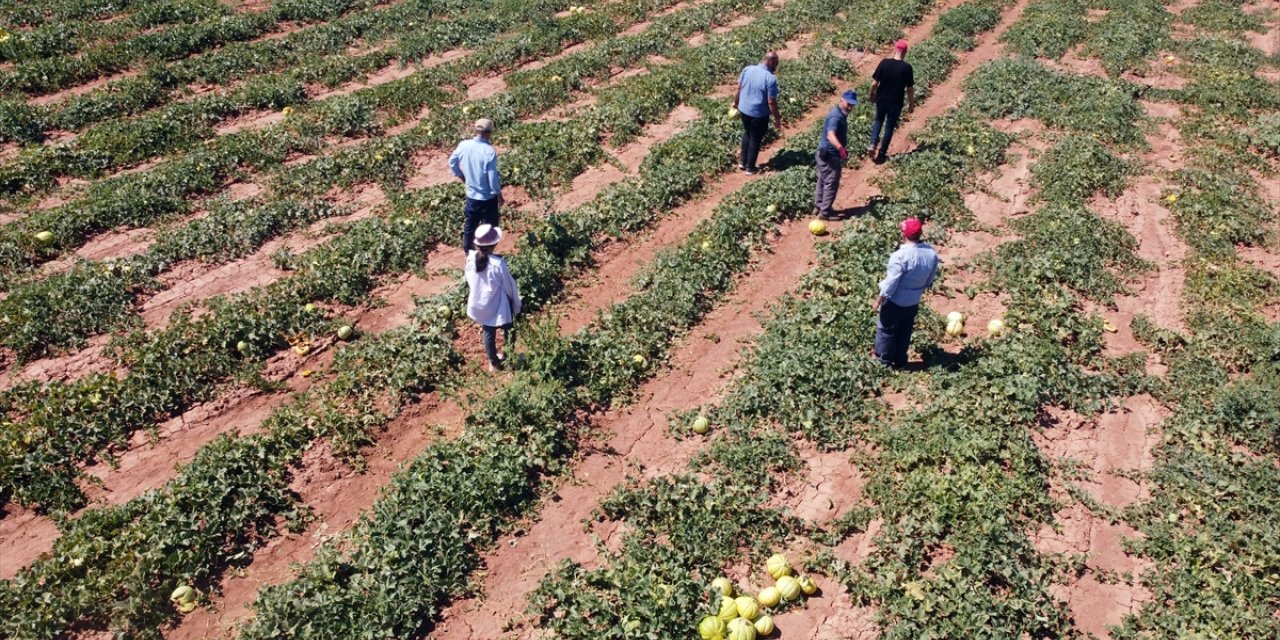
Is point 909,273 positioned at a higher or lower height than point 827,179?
higher

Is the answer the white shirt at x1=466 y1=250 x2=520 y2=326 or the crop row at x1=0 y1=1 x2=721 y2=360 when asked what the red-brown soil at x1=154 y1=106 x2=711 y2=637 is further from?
the crop row at x1=0 y1=1 x2=721 y2=360

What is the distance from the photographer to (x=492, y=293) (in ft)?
29.5

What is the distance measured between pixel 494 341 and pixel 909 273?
5014mm

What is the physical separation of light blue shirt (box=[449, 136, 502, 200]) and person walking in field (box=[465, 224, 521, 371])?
1.66 meters

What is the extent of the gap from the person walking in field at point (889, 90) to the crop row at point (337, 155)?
5071mm

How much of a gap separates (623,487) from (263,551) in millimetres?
3647

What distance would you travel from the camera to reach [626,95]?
56.7 feet

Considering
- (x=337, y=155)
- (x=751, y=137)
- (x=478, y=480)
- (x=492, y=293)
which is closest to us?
(x=478, y=480)

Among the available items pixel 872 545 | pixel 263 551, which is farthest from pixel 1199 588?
pixel 263 551

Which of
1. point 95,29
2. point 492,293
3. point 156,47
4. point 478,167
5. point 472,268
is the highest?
point 95,29

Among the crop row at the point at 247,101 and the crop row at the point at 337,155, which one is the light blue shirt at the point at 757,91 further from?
the crop row at the point at 247,101

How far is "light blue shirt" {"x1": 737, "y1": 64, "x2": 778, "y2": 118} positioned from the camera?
13508 millimetres

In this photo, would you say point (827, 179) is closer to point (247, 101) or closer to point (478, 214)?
point (478, 214)

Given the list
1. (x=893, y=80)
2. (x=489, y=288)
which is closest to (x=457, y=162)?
(x=489, y=288)
